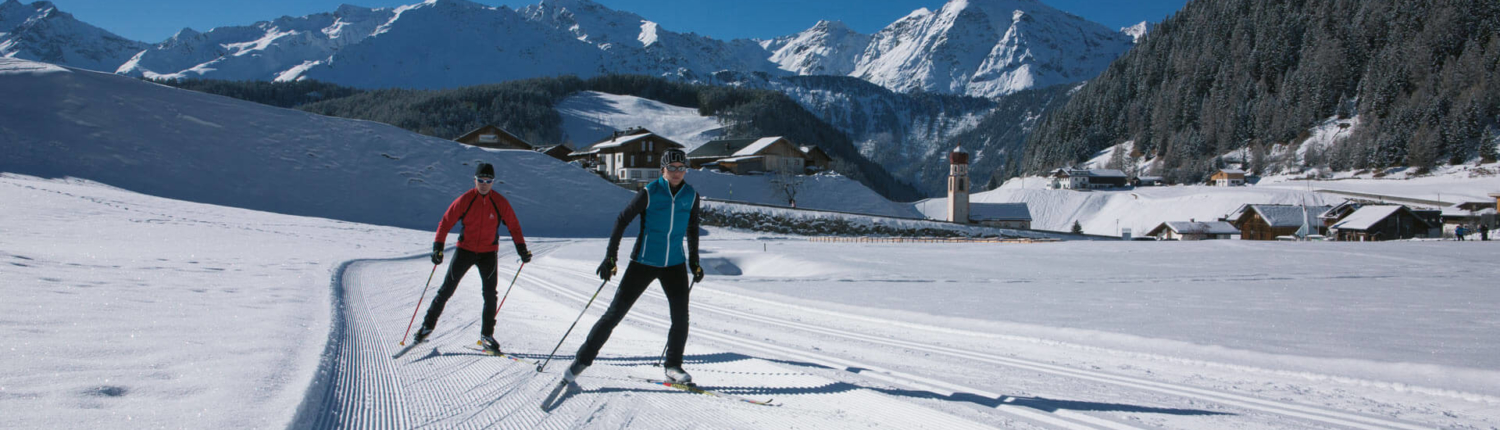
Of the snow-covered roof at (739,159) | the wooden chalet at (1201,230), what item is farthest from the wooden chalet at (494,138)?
the wooden chalet at (1201,230)

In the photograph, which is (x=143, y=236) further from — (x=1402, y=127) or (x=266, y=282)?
(x=1402, y=127)

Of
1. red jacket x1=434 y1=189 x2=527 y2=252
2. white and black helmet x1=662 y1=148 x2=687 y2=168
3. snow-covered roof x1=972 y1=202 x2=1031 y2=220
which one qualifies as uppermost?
snow-covered roof x1=972 y1=202 x2=1031 y2=220

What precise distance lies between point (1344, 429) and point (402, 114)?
136970 mm

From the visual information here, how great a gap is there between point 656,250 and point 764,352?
2.11 metres

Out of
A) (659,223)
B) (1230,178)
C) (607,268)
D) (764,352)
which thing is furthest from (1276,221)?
(607,268)

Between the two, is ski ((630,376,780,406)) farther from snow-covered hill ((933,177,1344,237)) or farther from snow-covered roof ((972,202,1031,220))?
snow-covered hill ((933,177,1344,237))

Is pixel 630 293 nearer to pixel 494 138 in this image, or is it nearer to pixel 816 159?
pixel 816 159

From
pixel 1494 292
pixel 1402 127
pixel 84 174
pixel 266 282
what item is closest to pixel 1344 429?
pixel 1494 292

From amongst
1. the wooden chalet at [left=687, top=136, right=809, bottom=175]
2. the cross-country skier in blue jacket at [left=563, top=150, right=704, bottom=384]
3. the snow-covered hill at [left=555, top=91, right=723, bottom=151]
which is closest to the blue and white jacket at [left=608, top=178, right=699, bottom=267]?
the cross-country skier in blue jacket at [left=563, top=150, right=704, bottom=384]

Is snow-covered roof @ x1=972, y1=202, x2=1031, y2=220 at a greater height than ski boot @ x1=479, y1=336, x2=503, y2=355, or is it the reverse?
snow-covered roof @ x1=972, y1=202, x2=1031, y2=220

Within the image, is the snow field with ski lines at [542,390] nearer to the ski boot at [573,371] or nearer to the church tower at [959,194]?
the ski boot at [573,371]

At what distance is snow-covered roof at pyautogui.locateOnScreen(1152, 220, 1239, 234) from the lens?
184 ft

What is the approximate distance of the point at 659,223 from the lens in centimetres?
478

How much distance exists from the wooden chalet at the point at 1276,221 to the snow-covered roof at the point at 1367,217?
3034 millimetres
